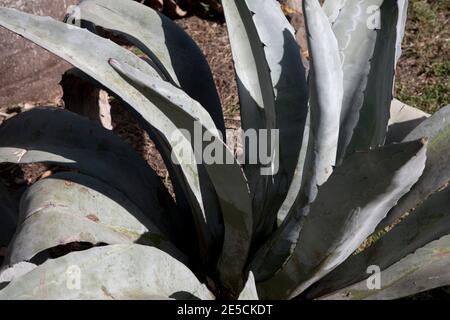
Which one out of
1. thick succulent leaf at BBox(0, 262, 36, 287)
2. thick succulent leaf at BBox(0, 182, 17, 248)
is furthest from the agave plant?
thick succulent leaf at BBox(0, 182, 17, 248)

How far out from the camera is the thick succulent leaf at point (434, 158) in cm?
142

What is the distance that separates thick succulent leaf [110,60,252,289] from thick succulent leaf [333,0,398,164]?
0.77 feet

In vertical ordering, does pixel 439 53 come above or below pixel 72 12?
above

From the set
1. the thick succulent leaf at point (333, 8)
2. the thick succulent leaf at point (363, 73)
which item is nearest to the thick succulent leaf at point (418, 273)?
the thick succulent leaf at point (363, 73)

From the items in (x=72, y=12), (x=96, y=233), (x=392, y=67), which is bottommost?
(x=96, y=233)

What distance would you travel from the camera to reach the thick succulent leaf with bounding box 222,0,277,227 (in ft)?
4.91

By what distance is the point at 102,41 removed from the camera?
1421 mm

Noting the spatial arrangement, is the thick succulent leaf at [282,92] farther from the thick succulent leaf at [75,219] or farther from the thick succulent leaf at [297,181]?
the thick succulent leaf at [75,219]

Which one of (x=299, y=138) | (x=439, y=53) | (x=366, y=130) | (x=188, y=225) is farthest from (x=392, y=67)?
(x=439, y=53)

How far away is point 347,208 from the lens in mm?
1244
